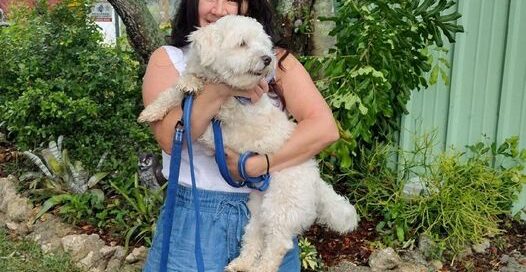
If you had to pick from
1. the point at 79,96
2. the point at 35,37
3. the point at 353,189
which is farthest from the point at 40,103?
the point at 353,189

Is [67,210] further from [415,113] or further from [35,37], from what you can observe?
[415,113]

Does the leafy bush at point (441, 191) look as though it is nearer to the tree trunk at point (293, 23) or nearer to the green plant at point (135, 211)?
the tree trunk at point (293, 23)

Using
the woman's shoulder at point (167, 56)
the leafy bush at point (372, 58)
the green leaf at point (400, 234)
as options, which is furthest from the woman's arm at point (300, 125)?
the green leaf at point (400, 234)

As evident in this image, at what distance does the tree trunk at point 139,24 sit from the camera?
4586mm

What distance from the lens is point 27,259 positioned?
4.58 meters

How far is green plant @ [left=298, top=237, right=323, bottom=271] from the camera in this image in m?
3.85

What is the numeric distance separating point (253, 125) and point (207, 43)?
370mm

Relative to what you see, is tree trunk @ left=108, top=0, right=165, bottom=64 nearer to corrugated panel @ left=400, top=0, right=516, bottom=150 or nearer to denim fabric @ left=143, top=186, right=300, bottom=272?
corrugated panel @ left=400, top=0, right=516, bottom=150

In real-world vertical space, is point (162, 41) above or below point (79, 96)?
above

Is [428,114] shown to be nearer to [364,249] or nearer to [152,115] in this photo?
[364,249]

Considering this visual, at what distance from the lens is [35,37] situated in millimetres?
5469

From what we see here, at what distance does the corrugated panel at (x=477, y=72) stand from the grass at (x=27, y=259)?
3.12 m

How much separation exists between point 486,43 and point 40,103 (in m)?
3.57

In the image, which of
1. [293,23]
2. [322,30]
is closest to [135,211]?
[293,23]
